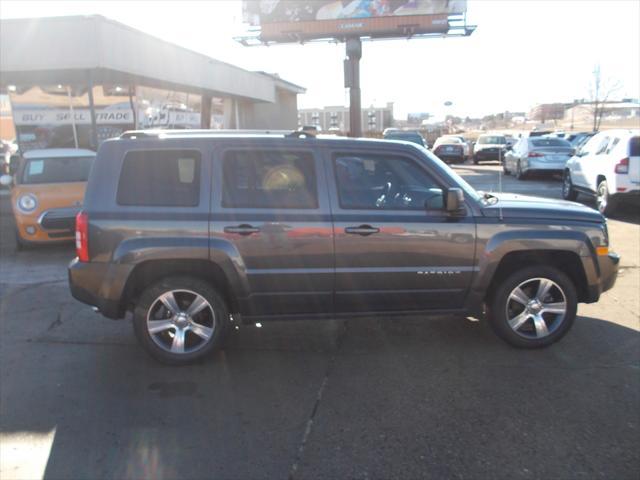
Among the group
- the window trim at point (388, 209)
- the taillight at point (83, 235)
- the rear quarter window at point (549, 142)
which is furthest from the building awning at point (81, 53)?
the rear quarter window at point (549, 142)

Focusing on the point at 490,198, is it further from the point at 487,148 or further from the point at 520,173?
the point at 487,148

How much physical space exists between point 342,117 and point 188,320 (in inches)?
3557

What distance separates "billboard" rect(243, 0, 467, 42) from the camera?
28.0 meters

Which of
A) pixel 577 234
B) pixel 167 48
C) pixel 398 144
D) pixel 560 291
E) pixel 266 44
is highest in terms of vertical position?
pixel 266 44

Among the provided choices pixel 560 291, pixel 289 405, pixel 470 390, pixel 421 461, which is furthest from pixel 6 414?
pixel 560 291

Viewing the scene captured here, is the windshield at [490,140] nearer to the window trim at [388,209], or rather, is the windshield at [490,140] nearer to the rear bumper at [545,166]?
the rear bumper at [545,166]

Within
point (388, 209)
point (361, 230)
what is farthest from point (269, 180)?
point (388, 209)

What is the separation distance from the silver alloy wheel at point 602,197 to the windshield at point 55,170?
9988 millimetres

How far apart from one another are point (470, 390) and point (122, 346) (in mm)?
3056

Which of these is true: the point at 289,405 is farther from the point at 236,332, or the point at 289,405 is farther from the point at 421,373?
the point at 236,332

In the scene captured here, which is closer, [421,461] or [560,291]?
[421,461]

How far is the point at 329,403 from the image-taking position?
3807 millimetres

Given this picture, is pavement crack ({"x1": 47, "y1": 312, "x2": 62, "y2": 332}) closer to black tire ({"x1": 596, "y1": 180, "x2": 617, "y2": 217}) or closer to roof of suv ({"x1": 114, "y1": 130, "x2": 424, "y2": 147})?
roof of suv ({"x1": 114, "y1": 130, "x2": 424, "y2": 147})

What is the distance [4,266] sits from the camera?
812 cm
